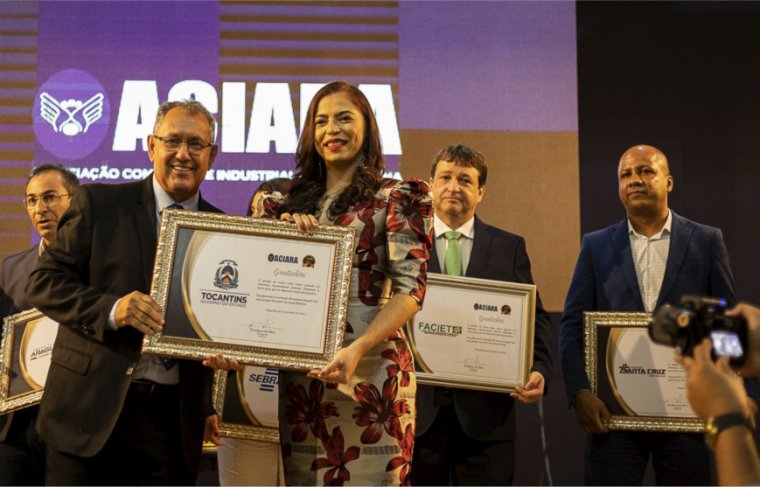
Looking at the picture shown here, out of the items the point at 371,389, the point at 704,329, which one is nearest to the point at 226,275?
the point at 371,389

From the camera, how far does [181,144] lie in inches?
116

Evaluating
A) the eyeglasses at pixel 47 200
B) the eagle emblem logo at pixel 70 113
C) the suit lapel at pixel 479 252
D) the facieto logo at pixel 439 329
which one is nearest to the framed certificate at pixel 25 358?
the eyeglasses at pixel 47 200

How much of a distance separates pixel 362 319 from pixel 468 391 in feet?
4.00

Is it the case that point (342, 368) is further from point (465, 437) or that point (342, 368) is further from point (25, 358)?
point (25, 358)

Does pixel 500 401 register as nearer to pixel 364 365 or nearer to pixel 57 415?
pixel 364 365

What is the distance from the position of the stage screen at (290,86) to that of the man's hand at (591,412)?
54.9 inches

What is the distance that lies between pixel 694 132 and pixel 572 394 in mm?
2394

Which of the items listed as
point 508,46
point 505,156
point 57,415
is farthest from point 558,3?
point 57,415


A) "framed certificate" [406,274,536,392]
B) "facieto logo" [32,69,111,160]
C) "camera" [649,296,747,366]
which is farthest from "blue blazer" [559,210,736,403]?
"facieto logo" [32,69,111,160]

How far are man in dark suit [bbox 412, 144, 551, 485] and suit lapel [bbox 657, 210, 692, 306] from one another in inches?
21.4

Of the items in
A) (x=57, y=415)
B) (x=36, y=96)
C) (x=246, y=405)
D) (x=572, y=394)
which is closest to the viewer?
(x=57, y=415)

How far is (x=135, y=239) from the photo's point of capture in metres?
2.86

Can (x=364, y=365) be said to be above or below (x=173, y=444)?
above

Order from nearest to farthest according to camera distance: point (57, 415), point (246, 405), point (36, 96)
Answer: point (57, 415)
point (246, 405)
point (36, 96)
